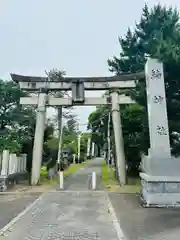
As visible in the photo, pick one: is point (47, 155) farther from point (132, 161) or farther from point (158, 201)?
point (158, 201)

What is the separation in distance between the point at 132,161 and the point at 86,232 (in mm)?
17223

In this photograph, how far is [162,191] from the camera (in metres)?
11.8

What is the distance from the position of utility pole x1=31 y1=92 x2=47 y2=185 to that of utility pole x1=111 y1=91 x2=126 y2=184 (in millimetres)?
4427

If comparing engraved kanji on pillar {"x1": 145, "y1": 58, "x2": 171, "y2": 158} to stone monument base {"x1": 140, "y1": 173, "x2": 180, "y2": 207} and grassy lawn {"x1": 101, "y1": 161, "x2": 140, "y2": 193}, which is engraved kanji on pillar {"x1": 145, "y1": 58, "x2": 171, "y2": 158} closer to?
stone monument base {"x1": 140, "y1": 173, "x2": 180, "y2": 207}

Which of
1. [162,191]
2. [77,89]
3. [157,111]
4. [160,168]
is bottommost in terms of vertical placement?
[162,191]

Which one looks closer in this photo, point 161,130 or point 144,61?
point 161,130

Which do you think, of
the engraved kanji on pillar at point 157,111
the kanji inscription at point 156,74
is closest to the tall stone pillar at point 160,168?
the engraved kanji on pillar at point 157,111

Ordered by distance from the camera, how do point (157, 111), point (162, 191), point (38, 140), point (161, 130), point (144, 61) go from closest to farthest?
point (162, 191)
point (161, 130)
point (157, 111)
point (38, 140)
point (144, 61)

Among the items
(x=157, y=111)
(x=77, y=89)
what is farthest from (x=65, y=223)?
(x=77, y=89)

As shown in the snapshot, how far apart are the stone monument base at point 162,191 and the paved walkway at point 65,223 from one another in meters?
1.63

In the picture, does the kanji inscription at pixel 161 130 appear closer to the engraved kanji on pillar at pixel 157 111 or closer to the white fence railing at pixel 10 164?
the engraved kanji on pillar at pixel 157 111

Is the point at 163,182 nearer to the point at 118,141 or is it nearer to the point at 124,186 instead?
the point at 124,186

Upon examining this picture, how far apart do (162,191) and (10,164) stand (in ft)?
32.8

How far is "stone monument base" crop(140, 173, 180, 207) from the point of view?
38.2 ft
